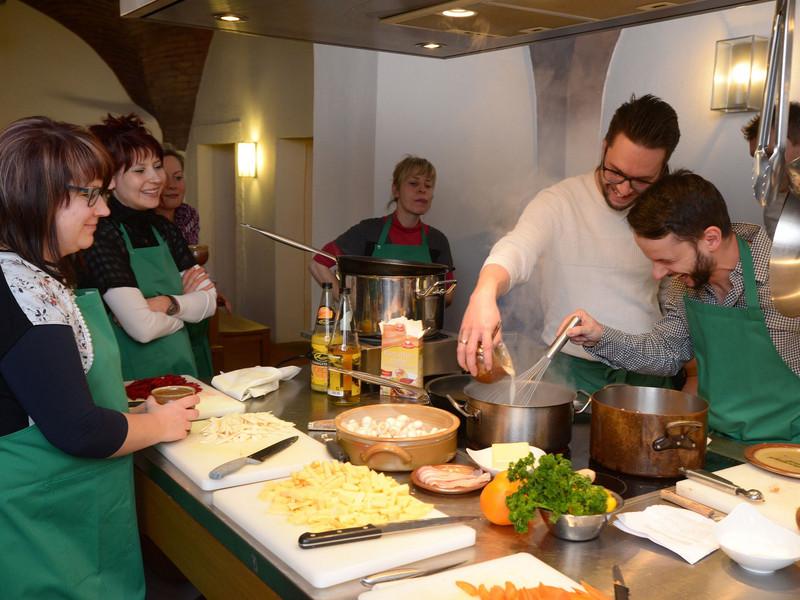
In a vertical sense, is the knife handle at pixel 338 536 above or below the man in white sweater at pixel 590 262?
below

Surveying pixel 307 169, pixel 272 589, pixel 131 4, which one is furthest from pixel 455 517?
pixel 307 169

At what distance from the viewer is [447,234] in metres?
4.57

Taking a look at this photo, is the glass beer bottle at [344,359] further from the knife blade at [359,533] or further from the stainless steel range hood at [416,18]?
the knife blade at [359,533]

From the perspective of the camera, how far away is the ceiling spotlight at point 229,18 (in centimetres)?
199

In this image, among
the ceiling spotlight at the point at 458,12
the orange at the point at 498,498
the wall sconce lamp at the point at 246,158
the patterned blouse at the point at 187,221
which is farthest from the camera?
the wall sconce lamp at the point at 246,158

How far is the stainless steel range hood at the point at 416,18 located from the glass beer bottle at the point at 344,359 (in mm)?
767

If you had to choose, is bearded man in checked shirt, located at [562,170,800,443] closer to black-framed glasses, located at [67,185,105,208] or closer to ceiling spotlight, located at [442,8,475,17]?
ceiling spotlight, located at [442,8,475,17]

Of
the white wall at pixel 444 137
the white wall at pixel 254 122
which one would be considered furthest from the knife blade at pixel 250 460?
the white wall at pixel 254 122

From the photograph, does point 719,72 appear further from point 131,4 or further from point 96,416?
point 96,416

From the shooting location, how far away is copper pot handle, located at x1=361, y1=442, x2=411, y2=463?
5.45 ft

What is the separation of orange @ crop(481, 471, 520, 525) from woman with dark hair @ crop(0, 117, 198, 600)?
0.80 metres

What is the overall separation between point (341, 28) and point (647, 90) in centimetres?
160

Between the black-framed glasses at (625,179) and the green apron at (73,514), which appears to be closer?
the green apron at (73,514)

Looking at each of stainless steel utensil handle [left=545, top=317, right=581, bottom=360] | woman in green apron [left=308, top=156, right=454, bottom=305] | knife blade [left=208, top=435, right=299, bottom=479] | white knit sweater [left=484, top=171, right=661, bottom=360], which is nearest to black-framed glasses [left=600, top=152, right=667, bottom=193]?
white knit sweater [left=484, top=171, right=661, bottom=360]
